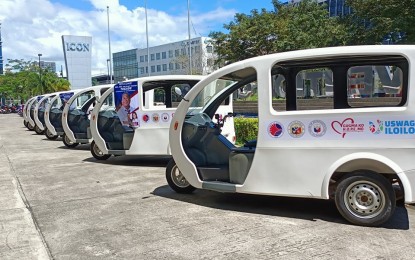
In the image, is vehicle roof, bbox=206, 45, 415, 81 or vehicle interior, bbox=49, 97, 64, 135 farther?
vehicle interior, bbox=49, 97, 64, 135

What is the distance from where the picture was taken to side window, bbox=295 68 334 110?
17.5 feet

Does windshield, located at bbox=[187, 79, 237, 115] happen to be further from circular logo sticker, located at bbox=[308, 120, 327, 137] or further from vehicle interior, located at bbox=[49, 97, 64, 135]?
vehicle interior, located at bbox=[49, 97, 64, 135]

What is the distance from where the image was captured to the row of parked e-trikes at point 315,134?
14.7ft

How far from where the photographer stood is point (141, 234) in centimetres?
461

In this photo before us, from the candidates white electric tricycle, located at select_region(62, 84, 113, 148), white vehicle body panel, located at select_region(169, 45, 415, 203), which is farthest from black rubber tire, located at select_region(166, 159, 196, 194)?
white electric tricycle, located at select_region(62, 84, 113, 148)

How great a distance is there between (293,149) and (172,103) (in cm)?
484

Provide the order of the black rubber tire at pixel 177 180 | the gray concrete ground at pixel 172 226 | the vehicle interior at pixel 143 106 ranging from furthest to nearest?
the vehicle interior at pixel 143 106, the black rubber tire at pixel 177 180, the gray concrete ground at pixel 172 226

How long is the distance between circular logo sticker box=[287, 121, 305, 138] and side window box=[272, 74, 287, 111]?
12.7 inches

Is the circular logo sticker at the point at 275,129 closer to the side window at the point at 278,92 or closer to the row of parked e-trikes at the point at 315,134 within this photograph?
the row of parked e-trikes at the point at 315,134

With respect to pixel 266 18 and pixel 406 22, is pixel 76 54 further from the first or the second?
pixel 406 22

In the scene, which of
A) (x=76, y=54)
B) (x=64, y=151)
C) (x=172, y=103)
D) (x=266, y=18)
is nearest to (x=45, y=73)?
(x=76, y=54)

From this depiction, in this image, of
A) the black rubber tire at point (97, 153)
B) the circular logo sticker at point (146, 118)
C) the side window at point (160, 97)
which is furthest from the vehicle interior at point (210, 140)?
the black rubber tire at point (97, 153)

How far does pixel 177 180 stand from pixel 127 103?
3059mm

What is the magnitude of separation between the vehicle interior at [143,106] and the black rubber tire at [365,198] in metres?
4.75
